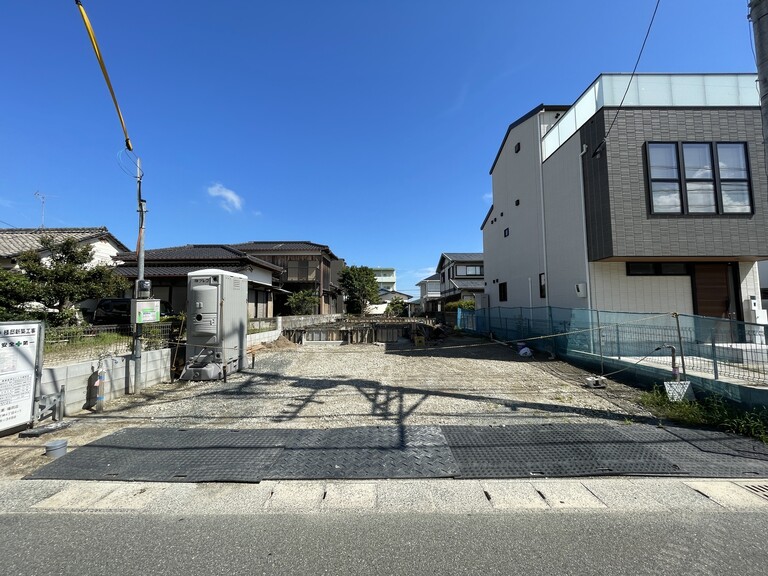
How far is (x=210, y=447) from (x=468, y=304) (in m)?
25.2

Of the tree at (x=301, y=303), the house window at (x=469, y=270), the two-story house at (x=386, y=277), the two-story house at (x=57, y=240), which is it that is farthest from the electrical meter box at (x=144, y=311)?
the two-story house at (x=386, y=277)

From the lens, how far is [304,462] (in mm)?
3840

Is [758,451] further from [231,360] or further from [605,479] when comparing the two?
[231,360]

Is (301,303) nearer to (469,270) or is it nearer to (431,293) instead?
(469,270)

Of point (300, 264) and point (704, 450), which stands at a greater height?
point (300, 264)

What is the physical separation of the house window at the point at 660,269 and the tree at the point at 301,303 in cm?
2029

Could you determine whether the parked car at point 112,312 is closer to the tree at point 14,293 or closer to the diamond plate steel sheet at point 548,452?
the tree at point 14,293

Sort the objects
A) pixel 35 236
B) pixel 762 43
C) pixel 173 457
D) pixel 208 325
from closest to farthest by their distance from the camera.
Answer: pixel 173 457
pixel 762 43
pixel 208 325
pixel 35 236

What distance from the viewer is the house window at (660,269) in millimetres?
10352

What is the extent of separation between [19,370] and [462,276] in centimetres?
3301

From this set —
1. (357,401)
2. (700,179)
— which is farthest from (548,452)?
(700,179)

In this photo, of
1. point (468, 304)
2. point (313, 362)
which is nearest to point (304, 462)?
point (313, 362)

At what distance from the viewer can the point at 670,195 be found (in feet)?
→ 31.4

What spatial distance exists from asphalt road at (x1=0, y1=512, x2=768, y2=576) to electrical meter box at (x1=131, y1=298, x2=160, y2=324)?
4486 millimetres
